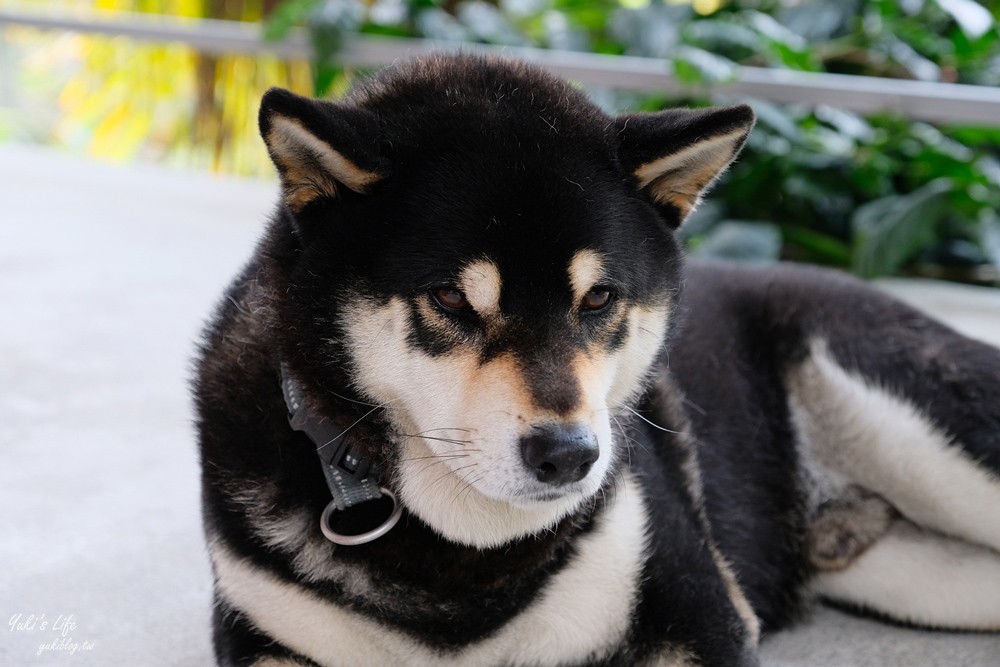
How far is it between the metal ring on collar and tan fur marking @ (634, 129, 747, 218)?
675mm

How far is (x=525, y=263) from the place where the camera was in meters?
1.59

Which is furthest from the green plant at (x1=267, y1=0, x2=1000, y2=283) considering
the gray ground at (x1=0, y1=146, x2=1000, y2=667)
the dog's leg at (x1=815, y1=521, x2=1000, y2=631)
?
the dog's leg at (x1=815, y1=521, x2=1000, y2=631)

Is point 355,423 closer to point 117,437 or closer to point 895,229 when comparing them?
point 117,437

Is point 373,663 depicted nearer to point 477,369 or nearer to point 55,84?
point 477,369

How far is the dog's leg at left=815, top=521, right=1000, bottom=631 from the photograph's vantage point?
2.30 m

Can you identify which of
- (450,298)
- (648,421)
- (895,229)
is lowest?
(895,229)

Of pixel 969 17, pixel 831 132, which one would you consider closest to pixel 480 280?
pixel 831 132

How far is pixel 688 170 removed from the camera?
186cm

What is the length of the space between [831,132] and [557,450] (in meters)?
4.06

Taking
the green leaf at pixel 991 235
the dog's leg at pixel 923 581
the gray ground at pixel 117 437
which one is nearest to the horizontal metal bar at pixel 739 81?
the green leaf at pixel 991 235

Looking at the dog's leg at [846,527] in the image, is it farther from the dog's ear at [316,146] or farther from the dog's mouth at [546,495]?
the dog's ear at [316,146]

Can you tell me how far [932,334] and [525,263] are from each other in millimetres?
1328

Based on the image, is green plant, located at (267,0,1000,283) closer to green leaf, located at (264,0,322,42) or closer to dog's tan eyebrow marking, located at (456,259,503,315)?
green leaf, located at (264,0,322,42)

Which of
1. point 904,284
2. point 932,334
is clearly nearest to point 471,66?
point 932,334
